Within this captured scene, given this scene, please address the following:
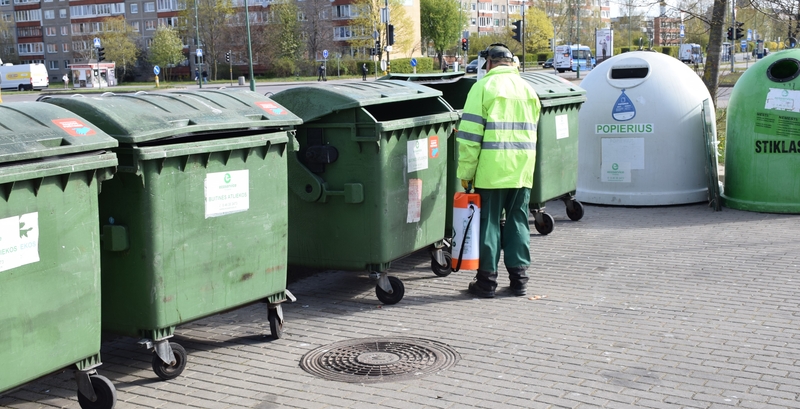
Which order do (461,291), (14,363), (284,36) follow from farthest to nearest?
1. (284,36)
2. (461,291)
3. (14,363)

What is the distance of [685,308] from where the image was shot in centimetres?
575

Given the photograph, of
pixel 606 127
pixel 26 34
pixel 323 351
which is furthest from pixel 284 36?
A: pixel 323 351

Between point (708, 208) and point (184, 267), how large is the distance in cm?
658

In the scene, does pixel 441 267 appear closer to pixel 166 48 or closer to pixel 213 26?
pixel 213 26

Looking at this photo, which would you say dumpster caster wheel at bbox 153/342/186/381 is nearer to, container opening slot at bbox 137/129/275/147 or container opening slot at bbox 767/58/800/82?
container opening slot at bbox 137/129/275/147

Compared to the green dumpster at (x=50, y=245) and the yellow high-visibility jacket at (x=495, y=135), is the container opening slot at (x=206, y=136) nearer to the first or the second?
the green dumpster at (x=50, y=245)

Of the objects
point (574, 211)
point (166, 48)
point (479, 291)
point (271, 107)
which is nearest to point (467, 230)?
point (479, 291)

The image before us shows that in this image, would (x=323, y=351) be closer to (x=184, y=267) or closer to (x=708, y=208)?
(x=184, y=267)

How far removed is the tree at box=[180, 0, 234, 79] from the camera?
2758 inches

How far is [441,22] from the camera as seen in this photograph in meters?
86.3

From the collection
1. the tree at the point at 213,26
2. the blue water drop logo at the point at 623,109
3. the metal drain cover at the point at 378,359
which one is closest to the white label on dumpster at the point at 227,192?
the metal drain cover at the point at 378,359

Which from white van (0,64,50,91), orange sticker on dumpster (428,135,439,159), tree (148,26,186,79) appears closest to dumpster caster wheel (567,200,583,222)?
orange sticker on dumpster (428,135,439,159)

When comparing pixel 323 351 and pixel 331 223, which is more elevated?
pixel 331 223

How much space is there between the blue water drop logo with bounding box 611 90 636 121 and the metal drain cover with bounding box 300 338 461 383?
5.17 m
